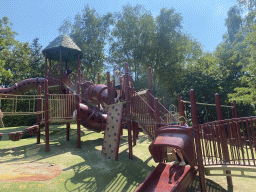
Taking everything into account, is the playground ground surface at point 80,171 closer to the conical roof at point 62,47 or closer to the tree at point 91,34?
the conical roof at point 62,47

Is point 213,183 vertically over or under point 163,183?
under

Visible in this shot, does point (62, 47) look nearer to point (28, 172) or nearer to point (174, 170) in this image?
point (28, 172)

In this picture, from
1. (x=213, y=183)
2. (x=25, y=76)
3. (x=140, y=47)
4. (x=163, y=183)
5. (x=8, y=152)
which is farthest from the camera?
(x=25, y=76)

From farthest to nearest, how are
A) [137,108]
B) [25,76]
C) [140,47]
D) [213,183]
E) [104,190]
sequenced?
[25,76], [140,47], [137,108], [213,183], [104,190]

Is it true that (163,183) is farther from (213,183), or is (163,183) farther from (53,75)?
(53,75)

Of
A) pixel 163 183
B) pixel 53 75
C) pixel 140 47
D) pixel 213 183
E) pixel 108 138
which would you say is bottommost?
pixel 213 183

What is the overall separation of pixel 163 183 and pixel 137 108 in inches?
148

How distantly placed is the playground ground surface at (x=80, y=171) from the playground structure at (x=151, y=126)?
23.1 inches

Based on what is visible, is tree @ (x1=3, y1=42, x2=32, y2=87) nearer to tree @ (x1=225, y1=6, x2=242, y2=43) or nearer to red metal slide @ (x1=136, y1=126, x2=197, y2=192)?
red metal slide @ (x1=136, y1=126, x2=197, y2=192)

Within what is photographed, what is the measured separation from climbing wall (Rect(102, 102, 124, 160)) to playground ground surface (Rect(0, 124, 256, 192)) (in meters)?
0.41

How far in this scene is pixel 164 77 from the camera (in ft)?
83.5

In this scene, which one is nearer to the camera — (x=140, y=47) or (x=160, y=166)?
(x=160, y=166)

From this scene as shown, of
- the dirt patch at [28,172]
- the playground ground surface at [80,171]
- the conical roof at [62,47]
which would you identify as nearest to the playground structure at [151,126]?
the conical roof at [62,47]

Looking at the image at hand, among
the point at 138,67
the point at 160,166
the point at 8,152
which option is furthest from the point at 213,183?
the point at 138,67
